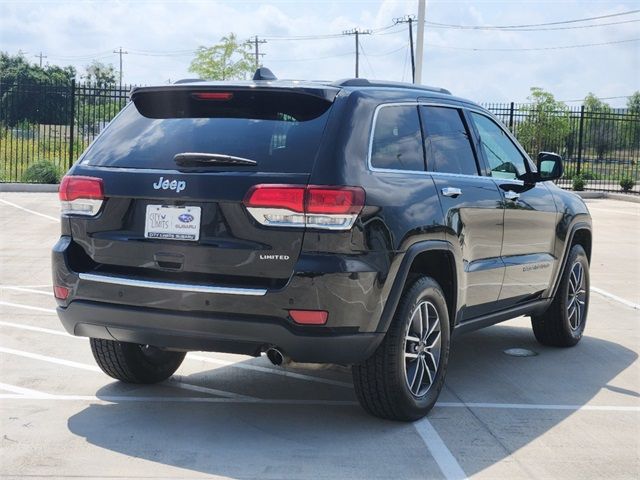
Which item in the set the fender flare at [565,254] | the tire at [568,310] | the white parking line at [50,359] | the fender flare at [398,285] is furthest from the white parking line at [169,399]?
the tire at [568,310]

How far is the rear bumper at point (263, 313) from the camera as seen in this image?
4777mm

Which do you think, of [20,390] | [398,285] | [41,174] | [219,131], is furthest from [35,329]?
[41,174]

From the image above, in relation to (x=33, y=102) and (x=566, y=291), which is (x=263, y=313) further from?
(x=33, y=102)

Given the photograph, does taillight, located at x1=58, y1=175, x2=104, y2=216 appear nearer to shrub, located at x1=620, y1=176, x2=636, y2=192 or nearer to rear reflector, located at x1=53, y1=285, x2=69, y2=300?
rear reflector, located at x1=53, y1=285, x2=69, y2=300

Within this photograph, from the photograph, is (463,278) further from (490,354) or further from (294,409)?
(490,354)

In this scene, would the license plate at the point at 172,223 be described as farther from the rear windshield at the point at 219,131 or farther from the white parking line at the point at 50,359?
the white parking line at the point at 50,359

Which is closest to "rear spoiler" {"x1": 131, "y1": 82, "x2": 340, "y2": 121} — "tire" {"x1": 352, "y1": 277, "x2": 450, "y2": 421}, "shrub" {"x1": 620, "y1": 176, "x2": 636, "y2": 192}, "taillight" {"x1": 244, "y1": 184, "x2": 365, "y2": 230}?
"taillight" {"x1": 244, "y1": 184, "x2": 365, "y2": 230}

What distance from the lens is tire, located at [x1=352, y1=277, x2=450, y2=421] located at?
5207 mm

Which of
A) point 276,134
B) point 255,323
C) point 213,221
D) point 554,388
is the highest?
point 276,134

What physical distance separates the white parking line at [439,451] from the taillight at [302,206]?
1226 millimetres

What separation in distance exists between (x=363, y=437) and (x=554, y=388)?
1878 millimetres

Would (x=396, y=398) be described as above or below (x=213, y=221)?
below

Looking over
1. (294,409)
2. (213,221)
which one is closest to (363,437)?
(294,409)

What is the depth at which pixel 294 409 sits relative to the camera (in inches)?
226
